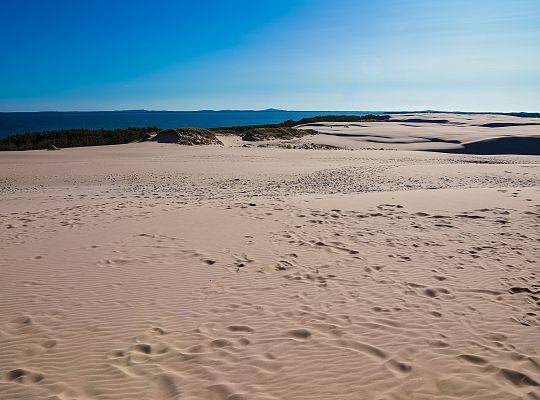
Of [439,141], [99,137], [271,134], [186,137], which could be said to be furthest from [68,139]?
[439,141]

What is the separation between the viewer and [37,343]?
15.4ft

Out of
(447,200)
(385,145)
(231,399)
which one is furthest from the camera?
(385,145)

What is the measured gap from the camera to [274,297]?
594 centimetres

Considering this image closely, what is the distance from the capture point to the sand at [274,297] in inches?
161

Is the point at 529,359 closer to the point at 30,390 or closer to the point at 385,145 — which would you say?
the point at 30,390

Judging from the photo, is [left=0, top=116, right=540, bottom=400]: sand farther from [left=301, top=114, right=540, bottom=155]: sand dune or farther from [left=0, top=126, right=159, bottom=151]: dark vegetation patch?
[left=0, top=126, right=159, bottom=151]: dark vegetation patch

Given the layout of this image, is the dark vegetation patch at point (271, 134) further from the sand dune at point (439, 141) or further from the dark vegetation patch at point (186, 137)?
the dark vegetation patch at point (186, 137)

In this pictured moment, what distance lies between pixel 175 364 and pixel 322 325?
6.21 feet

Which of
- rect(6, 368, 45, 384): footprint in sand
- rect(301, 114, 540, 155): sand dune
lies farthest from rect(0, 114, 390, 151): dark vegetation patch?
rect(6, 368, 45, 384): footprint in sand

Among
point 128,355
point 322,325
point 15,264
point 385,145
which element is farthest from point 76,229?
point 385,145

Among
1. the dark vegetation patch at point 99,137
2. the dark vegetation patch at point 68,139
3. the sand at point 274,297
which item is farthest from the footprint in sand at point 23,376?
the dark vegetation patch at point 68,139

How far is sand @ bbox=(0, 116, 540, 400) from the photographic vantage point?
4.09 metres

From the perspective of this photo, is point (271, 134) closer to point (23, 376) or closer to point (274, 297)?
point (274, 297)

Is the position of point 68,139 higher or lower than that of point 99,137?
lower
